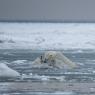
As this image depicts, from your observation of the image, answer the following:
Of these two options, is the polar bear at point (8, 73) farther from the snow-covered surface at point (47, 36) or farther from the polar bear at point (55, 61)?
the snow-covered surface at point (47, 36)

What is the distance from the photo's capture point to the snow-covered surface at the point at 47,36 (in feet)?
18.1

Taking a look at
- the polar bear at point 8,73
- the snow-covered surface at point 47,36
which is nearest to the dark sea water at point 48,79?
the polar bear at point 8,73

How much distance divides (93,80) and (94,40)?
9.23ft

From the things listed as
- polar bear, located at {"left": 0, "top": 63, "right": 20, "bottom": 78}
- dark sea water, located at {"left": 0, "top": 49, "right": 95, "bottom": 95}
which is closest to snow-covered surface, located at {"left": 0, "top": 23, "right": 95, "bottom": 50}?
dark sea water, located at {"left": 0, "top": 49, "right": 95, "bottom": 95}

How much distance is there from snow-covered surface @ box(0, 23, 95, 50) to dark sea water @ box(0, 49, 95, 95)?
1.02m

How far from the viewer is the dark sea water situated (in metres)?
2.73

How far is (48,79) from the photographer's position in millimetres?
3174

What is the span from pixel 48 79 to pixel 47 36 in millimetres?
3103

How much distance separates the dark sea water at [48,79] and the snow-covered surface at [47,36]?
3.35ft

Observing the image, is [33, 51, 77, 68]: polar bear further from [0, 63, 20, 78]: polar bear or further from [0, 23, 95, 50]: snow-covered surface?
[0, 23, 95, 50]: snow-covered surface

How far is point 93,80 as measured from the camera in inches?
123

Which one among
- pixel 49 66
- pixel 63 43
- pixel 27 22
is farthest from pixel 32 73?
pixel 27 22

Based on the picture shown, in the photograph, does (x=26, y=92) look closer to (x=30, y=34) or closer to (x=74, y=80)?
(x=74, y=80)

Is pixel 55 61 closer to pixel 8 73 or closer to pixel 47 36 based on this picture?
pixel 8 73
